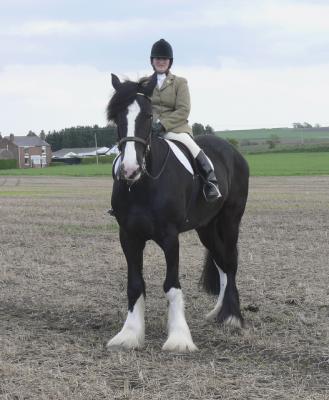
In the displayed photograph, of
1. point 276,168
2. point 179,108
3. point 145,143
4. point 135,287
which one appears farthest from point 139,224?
point 276,168

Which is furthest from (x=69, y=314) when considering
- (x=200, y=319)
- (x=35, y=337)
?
(x=200, y=319)

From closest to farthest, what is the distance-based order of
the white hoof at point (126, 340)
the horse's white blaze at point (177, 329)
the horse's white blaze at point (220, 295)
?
1. the horse's white blaze at point (177, 329)
2. the white hoof at point (126, 340)
3. the horse's white blaze at point (220, 295)

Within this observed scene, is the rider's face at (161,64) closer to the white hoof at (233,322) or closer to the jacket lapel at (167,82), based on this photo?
the jacket lapel at (167,82)

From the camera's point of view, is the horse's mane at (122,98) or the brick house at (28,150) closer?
the horse's mane at (122,98)

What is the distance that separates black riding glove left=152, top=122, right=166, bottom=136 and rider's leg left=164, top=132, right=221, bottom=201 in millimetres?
77

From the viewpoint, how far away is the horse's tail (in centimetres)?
810

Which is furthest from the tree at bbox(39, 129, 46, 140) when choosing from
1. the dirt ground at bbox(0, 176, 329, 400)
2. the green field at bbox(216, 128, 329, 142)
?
the dirt ground at bbox(0, 176, 329, 400)

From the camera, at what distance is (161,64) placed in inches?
274

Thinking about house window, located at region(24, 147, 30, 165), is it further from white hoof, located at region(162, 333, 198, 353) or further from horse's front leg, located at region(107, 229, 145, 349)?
white hoof, located at region(162, 333, 198, 353)

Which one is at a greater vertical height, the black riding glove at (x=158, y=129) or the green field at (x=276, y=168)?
the black riding glove at (x=158, y=129)

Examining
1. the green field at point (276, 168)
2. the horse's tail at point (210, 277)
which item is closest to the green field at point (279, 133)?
the green field at point (276, 168)

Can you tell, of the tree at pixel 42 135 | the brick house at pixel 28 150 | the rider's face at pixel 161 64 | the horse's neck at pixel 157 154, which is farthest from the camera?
the tree at pixel 42 135

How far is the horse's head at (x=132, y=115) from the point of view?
5.79 meters

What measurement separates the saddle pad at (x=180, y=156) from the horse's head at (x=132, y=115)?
674 millimetres
